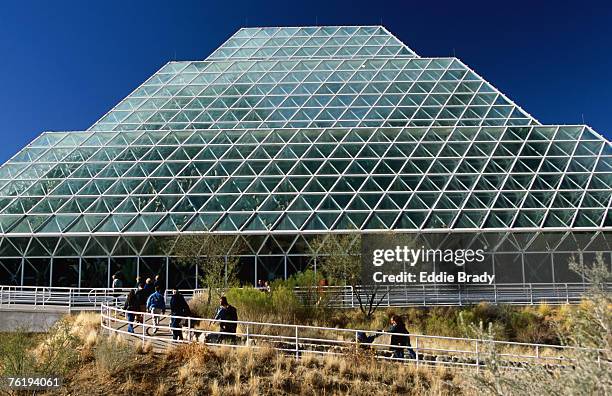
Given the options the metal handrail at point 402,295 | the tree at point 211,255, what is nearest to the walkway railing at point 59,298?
the metal handrail at point 402,295

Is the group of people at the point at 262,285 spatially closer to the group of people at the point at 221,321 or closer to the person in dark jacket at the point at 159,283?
the person in dark jacket at the point at 159,283

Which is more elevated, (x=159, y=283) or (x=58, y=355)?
(x=159, y=283)

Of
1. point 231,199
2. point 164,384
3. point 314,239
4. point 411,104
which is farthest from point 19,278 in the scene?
point 411,104

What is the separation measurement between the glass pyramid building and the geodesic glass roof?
0.41ft

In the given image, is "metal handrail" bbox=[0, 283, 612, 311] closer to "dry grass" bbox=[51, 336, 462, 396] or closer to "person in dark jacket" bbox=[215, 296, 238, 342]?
"person in dark jacket" bbox=[215, 296, 238, 342]

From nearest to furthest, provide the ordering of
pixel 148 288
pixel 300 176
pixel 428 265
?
pixel 148 288 → pixel 428 265 → pixel 300 176

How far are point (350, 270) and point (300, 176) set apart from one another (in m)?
9.61

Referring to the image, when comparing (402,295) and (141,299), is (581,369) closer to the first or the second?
(141,299)

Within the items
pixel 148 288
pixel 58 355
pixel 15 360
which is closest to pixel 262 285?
pixel 148 288

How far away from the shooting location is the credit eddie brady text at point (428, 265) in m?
25.5

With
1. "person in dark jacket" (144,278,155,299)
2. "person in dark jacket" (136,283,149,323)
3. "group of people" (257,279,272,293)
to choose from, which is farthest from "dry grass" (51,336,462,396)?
"group of people" (257,279,272,293)

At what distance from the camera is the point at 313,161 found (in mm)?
33688

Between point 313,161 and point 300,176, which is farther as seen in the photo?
point 313,161

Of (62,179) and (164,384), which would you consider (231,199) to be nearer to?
(62,179)
